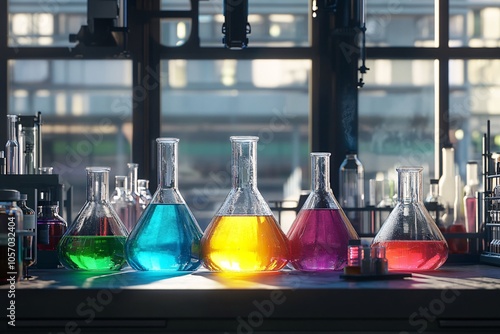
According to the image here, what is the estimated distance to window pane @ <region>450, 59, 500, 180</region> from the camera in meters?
2.98

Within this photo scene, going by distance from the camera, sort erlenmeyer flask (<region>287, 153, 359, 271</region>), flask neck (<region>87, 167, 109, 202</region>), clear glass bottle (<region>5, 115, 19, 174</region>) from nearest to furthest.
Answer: erlenmeyer flask (<region>287, 153, 359, 271</region>)
flask neck (<region>87, 167, 109, 202</region>)
clear glass bottle (<region>5, 115, 19, 174</region>)

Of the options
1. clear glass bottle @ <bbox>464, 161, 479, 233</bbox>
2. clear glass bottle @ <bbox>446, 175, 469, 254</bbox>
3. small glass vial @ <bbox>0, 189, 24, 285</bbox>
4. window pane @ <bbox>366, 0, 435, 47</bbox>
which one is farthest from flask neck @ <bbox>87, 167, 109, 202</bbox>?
window pane @ <bbox>366, 0, 435, 47</bbox>

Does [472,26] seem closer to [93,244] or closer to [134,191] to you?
[134,191]

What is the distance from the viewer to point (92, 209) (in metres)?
1.68

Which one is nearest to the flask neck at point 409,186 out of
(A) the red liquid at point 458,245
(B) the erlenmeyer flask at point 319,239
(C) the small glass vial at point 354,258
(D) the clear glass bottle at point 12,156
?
(B) the erlenmeyer flask at point 319,239

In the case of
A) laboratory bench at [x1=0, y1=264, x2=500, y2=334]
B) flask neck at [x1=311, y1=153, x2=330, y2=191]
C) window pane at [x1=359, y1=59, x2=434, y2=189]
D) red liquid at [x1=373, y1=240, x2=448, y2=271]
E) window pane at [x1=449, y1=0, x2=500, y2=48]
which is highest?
window pane at [x1=449, y1=0, x2=500, y2=48]

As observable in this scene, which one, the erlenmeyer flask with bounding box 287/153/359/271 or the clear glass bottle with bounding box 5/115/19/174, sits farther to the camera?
the clear glass bottle with bounding box 5/115/19/174

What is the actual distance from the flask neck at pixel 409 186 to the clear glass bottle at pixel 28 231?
68cm

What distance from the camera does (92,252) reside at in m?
1.63

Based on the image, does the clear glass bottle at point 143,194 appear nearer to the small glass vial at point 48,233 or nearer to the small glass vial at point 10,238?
the small glass vial at point 48,233

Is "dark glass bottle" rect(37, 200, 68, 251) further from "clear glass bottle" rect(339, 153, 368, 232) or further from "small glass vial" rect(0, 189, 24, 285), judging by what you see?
"clear glass bottle" rect(339, 153, 368, 232)

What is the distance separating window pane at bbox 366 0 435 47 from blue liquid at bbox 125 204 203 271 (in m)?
1.58

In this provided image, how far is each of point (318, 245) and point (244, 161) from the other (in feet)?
0.66

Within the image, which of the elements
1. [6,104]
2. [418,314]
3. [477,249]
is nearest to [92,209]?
[418,314]
